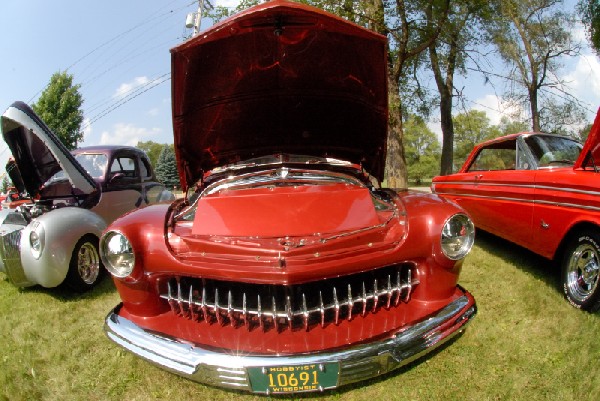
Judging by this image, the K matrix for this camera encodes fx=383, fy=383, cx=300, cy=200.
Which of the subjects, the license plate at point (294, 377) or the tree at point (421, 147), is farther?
the tree at point (421, 147)

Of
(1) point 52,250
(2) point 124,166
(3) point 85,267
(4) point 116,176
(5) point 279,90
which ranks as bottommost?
(3) point 85,267

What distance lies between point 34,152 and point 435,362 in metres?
4.37

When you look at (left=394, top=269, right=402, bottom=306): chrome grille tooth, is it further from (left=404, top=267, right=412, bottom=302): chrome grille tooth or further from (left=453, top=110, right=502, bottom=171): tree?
(left=453, top=110, right=502, bottom=171): tree

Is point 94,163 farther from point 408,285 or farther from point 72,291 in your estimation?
point 408,285

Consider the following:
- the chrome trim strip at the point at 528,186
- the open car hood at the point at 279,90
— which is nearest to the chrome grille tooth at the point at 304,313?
the open car hood at the point at 279,90

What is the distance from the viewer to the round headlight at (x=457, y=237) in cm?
214

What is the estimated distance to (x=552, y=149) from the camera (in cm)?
398

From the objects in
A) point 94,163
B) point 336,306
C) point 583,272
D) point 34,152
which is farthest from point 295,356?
point 94,163

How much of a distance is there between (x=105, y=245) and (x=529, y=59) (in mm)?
18313

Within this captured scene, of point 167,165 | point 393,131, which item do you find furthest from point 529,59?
point 167,165

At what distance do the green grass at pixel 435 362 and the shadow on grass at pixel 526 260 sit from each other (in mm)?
138

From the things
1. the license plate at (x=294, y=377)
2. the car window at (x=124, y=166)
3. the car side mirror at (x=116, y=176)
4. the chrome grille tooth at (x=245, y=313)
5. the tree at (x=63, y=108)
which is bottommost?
the license plate at (x=294, y=377)

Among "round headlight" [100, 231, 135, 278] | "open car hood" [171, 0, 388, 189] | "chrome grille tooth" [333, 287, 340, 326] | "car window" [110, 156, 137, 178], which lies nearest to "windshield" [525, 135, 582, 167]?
"open car hood" [171, 0, 388, 189]

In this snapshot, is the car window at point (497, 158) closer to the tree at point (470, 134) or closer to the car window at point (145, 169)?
the car window at point (145, 169)
